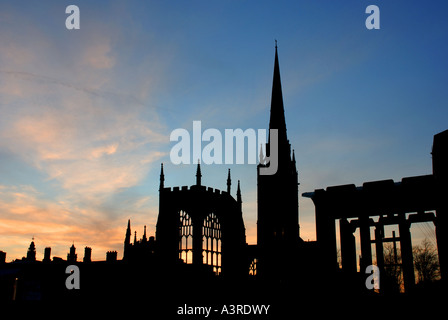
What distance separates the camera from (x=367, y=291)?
64.7 ft

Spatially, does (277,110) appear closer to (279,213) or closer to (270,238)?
(279,213)

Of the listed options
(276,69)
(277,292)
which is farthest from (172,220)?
(276,69)

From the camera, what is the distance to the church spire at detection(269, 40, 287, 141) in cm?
7125

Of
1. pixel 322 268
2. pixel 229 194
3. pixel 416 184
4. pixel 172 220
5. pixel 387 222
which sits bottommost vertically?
pixel 322 268

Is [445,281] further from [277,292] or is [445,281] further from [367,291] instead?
[277,292]

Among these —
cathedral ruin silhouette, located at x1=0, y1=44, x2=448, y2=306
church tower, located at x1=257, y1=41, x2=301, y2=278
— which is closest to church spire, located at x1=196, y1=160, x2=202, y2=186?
cathedral ruin silhouette, located at x1=0, y1=44, x2=448, y2=306

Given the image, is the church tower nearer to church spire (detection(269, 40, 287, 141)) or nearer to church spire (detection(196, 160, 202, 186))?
church spire (detection(269, 40, 287, 141))

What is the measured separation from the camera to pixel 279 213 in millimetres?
63812

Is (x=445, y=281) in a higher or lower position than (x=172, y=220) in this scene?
lower

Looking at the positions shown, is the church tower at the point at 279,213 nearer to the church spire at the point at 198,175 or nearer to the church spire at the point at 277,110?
the church spire at the point at 277,110

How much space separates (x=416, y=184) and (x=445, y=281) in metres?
A: 3.95

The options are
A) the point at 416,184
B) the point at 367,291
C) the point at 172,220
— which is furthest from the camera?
the point at 172,220

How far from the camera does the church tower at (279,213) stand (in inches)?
2352
